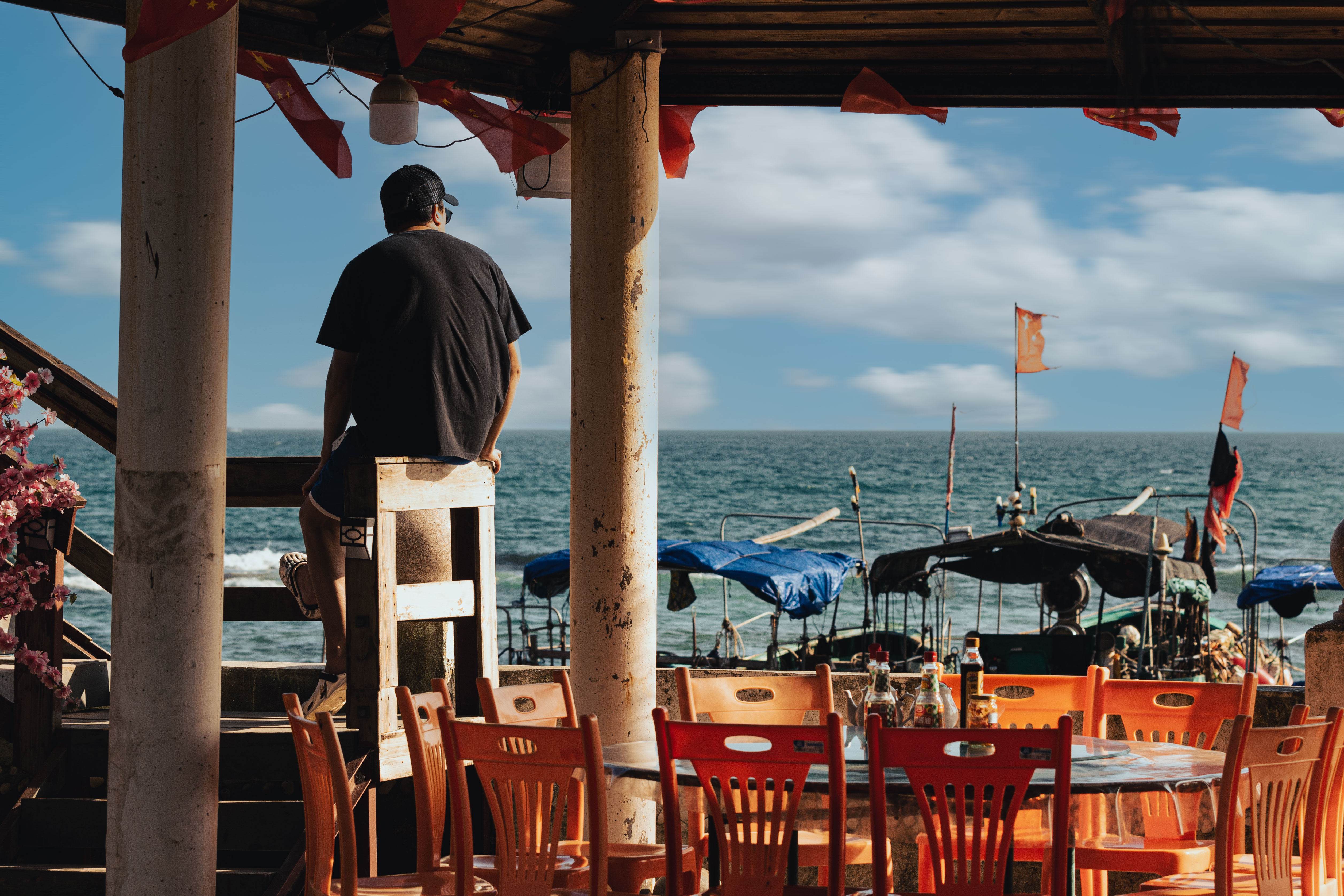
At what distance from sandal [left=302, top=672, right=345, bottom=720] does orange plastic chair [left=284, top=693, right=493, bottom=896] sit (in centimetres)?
128

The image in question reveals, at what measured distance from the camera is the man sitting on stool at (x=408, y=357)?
182 inches

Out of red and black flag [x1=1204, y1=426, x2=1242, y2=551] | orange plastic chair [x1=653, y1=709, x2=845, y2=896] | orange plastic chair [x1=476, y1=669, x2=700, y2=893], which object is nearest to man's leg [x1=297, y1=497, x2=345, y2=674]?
orange plastic chair [x1=476, y1=669, x2=700, y2=893]

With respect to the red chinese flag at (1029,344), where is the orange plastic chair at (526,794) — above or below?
below

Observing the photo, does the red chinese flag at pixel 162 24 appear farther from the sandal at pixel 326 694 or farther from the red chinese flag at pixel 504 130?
the sandal at pixel 326 694

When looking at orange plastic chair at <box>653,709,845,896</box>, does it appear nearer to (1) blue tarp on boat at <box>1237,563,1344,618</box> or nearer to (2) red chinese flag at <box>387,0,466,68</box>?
(2) red chinese flag at <box>387,0,466,68</box>

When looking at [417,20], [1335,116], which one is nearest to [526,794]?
[417,20]

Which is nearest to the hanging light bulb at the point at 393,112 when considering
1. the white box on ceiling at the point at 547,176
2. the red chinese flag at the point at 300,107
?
the red chinese flag at the point at 300,107

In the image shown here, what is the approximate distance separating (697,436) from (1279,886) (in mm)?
171657

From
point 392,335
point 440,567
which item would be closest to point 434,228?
point 392,335

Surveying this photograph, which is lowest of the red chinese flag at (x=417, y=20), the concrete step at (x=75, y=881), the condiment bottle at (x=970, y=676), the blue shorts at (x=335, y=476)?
the concrete step at (x=75, y=881)

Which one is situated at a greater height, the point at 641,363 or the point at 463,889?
the point at 641,363

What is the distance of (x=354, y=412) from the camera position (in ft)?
15.4

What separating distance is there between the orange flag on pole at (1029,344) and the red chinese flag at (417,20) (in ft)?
53.4

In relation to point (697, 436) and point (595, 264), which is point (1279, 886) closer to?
point (595, 264)
